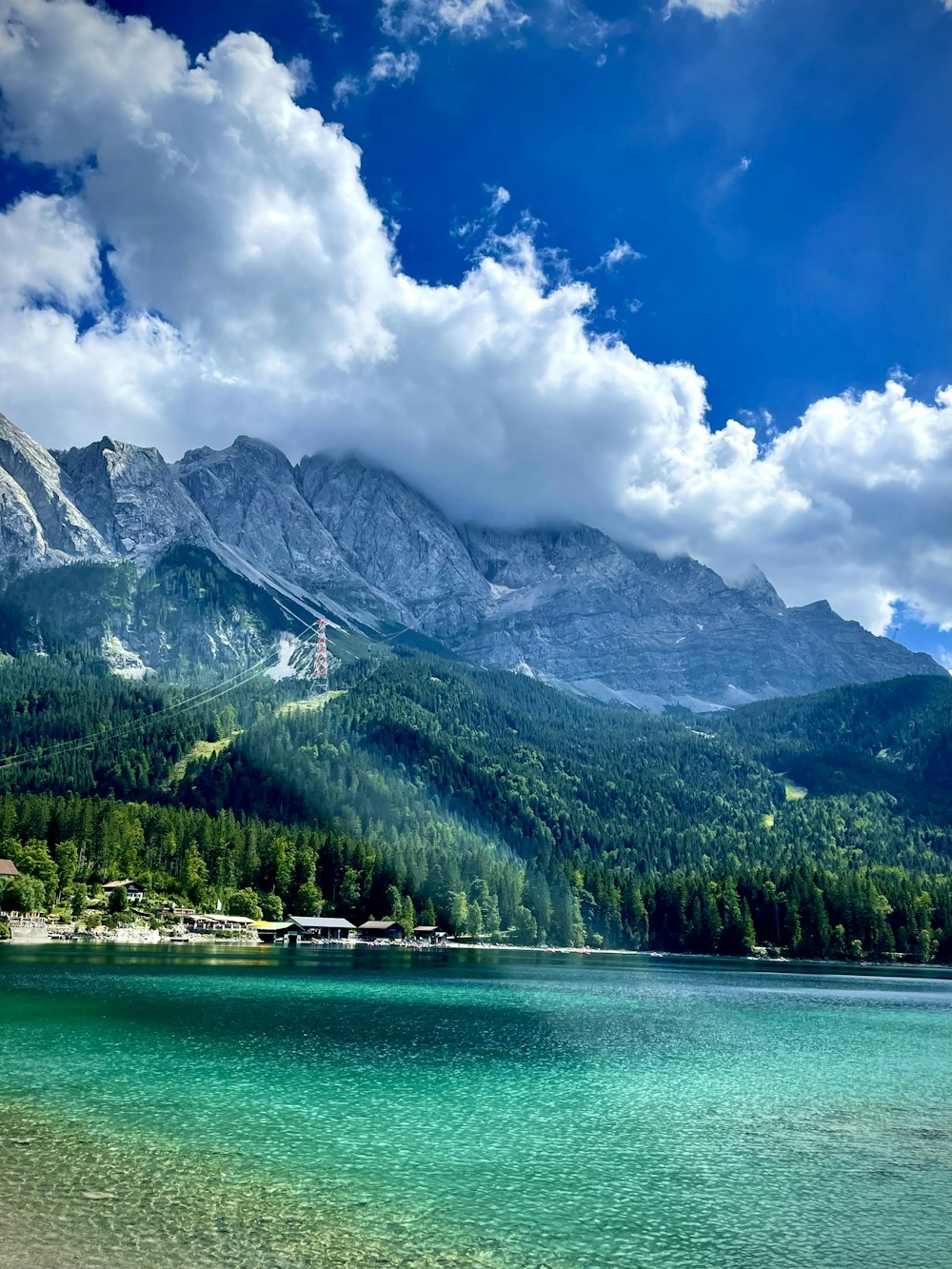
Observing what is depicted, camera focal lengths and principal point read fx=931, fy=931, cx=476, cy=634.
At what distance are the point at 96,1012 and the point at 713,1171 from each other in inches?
1623

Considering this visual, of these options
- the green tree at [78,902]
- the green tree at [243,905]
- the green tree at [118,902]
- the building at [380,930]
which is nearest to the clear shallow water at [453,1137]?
the green tree at [78,902]

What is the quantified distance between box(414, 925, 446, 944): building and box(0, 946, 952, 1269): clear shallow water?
4108 inches

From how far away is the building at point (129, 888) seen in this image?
490ft

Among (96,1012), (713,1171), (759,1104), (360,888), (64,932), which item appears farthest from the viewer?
(360,888)

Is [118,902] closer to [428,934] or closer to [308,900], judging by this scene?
[308,900]

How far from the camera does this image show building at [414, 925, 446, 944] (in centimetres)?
17188

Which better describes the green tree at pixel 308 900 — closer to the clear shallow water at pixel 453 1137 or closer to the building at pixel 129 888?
the building at pixel 129 888

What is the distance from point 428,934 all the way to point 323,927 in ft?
69.4

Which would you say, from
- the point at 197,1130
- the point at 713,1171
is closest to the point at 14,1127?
the point at 197,1130

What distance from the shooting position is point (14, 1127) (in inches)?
1178

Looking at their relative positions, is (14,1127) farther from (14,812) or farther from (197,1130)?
(14,812)

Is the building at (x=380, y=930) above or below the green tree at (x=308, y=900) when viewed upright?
below

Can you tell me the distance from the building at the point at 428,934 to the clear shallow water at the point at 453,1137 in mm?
104354

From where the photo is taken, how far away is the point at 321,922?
16375cm
